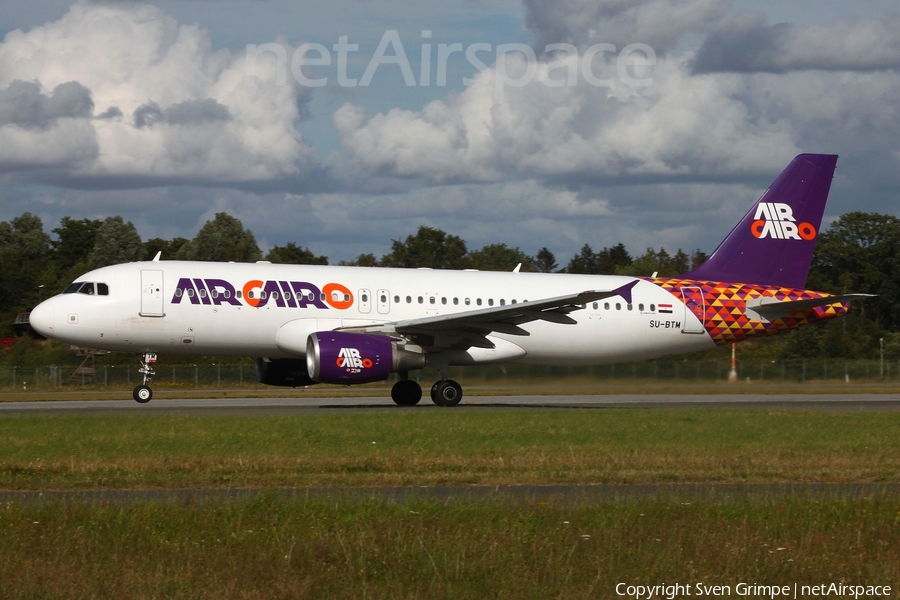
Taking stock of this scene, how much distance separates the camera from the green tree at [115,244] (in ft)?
306

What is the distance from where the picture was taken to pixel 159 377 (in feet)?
154

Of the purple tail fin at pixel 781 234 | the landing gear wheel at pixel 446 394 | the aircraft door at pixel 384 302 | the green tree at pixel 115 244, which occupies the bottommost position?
the landing gear wheel at pixel 446 394

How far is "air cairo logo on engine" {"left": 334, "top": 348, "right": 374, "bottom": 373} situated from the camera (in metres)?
25.1

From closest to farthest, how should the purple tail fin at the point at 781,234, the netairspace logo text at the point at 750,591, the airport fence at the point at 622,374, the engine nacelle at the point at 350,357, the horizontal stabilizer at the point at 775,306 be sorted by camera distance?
the netairspace logo text at the point at 750,591 → the engine nacelle at the point at 350,357 → the horizontal stabilizer at the point at 775,306 → the purple tail fin at the point at 781,234 → the airport fence at the point at 622,374

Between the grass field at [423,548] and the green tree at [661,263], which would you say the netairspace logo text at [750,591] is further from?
the green tree at [661,263]

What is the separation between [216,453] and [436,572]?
8.36 m

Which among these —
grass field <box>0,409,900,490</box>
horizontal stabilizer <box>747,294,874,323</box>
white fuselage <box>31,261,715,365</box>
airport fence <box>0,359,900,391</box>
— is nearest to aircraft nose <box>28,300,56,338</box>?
white fuselage <box>31,261,715,365</box>

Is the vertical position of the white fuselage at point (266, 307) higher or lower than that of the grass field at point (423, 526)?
higher

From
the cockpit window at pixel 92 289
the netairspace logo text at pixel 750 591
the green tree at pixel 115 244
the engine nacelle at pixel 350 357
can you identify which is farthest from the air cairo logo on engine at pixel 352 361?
the green tree at pixel 115 244

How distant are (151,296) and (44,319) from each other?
8.71 feet

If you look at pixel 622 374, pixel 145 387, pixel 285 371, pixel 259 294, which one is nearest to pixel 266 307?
pixel 259 294

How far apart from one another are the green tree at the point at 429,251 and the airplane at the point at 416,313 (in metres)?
66.9

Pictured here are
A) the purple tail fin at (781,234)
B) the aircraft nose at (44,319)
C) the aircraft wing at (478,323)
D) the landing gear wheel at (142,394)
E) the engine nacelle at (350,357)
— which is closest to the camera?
the engine nacelle at (350,357)

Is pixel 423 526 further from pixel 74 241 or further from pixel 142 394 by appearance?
pixel 74 241
